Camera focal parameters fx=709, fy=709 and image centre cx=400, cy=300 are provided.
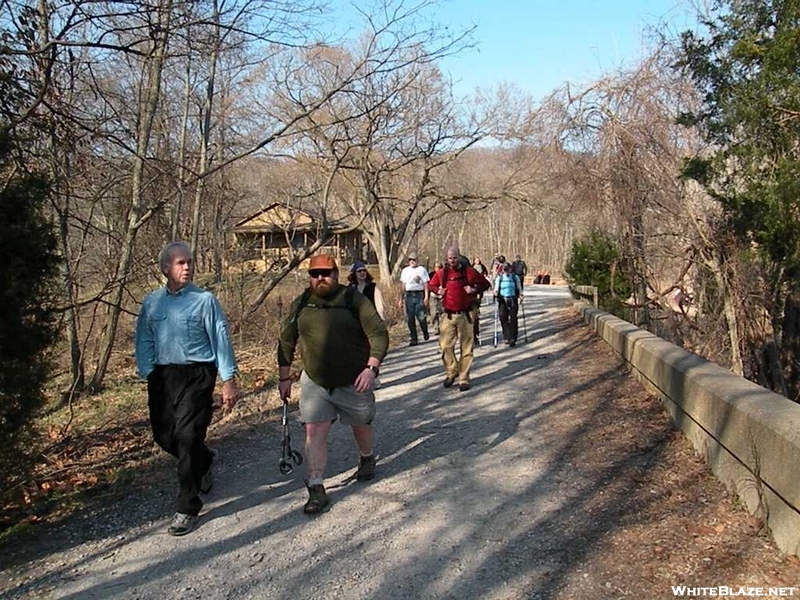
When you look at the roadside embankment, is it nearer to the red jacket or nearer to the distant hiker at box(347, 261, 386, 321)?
the red jacket

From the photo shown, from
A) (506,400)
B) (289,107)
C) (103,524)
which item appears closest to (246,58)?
(289,107)

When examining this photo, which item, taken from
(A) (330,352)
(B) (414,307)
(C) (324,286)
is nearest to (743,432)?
(A) (330,352)

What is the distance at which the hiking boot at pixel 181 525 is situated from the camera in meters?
4.53

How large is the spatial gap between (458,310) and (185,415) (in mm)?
4634

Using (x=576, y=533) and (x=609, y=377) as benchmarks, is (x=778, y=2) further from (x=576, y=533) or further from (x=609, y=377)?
(x=576, y=533)

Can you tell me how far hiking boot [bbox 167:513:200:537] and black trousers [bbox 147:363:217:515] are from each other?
33 millimetres

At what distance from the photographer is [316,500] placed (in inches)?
189

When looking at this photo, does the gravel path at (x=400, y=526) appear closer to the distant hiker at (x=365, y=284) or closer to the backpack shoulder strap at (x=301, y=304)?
the backpack shoulder strap at (x=301, y=304)

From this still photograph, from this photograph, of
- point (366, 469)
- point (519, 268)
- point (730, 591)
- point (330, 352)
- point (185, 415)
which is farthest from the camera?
point (519, 268)

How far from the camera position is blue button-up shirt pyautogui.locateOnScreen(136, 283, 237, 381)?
4738 mm

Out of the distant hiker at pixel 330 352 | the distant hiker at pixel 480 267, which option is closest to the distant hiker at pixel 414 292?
the distant hiker at pixel 480 267

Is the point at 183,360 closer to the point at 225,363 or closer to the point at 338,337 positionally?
the point at 225,363

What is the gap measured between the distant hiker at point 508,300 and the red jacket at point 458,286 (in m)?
4.32

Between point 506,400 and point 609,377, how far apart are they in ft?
5.77
